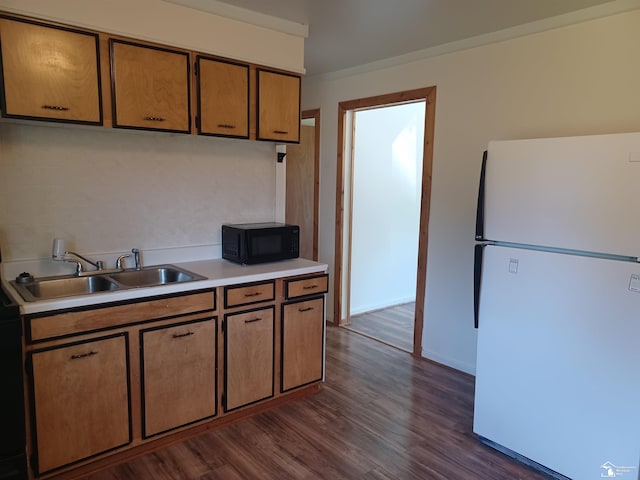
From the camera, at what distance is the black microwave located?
2869 mm

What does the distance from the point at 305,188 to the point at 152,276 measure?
2.41 m

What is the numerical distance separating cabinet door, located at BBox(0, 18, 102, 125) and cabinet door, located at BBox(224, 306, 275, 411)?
4.53 ft

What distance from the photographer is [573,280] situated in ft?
6.95

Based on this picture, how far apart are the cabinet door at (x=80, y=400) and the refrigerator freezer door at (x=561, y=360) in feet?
6.48

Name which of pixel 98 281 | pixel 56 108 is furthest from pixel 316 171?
pixel 56 108

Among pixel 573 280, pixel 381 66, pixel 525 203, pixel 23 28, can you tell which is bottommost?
pixel 573 280

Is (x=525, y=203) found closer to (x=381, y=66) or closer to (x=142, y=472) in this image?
(x=381, y=66)

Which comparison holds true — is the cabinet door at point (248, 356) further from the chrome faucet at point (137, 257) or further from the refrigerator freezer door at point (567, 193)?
the refrigerator freezer door at point (567, 193)

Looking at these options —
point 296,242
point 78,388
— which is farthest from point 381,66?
point 78,388

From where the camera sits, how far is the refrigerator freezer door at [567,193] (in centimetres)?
195

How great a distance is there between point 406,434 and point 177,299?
1578mm

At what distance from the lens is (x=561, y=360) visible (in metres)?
2.18

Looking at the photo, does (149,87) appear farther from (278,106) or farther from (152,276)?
(152,276)

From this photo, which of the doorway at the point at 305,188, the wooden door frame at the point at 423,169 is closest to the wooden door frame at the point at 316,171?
the doorway at the point at 305,188
